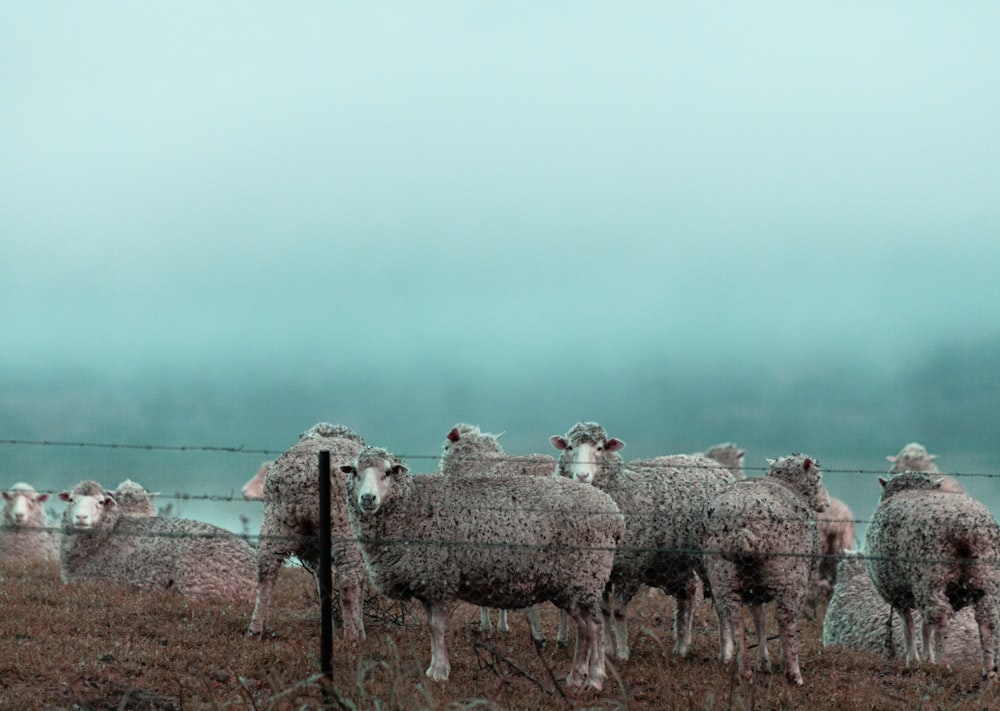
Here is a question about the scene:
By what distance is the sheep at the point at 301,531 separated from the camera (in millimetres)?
10727

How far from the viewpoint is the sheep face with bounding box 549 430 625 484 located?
405 inches

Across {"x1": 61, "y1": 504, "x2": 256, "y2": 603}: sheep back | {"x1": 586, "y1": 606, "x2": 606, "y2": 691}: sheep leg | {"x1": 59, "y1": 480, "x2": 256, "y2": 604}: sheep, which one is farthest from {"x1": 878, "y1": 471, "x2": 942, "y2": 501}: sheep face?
{"x1": 61, "y1": 504, "x2": 256, "y2": 603}: sheep back

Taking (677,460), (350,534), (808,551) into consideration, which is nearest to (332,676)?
(350,534)

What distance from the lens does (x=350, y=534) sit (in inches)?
431

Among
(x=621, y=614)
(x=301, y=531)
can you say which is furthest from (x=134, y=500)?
(x=621, y=614)

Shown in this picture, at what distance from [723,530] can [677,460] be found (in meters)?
2.38

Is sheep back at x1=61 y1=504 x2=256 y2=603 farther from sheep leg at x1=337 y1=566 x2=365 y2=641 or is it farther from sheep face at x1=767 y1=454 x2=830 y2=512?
sheep face at x1=767 y1=454 x2=830 y2=512

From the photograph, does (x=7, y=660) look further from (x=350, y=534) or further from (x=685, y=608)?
(x=685, y=608)

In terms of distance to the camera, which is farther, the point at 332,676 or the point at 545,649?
the point at 545,649

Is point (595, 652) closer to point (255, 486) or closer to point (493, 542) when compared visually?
point (493, 542)

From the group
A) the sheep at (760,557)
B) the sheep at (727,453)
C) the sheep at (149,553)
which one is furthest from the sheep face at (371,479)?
the sheep at (727,453)

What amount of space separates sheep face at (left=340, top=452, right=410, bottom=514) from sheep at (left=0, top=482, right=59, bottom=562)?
11.2m

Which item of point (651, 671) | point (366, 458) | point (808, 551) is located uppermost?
point (366, 458)

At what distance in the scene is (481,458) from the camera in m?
13.2
